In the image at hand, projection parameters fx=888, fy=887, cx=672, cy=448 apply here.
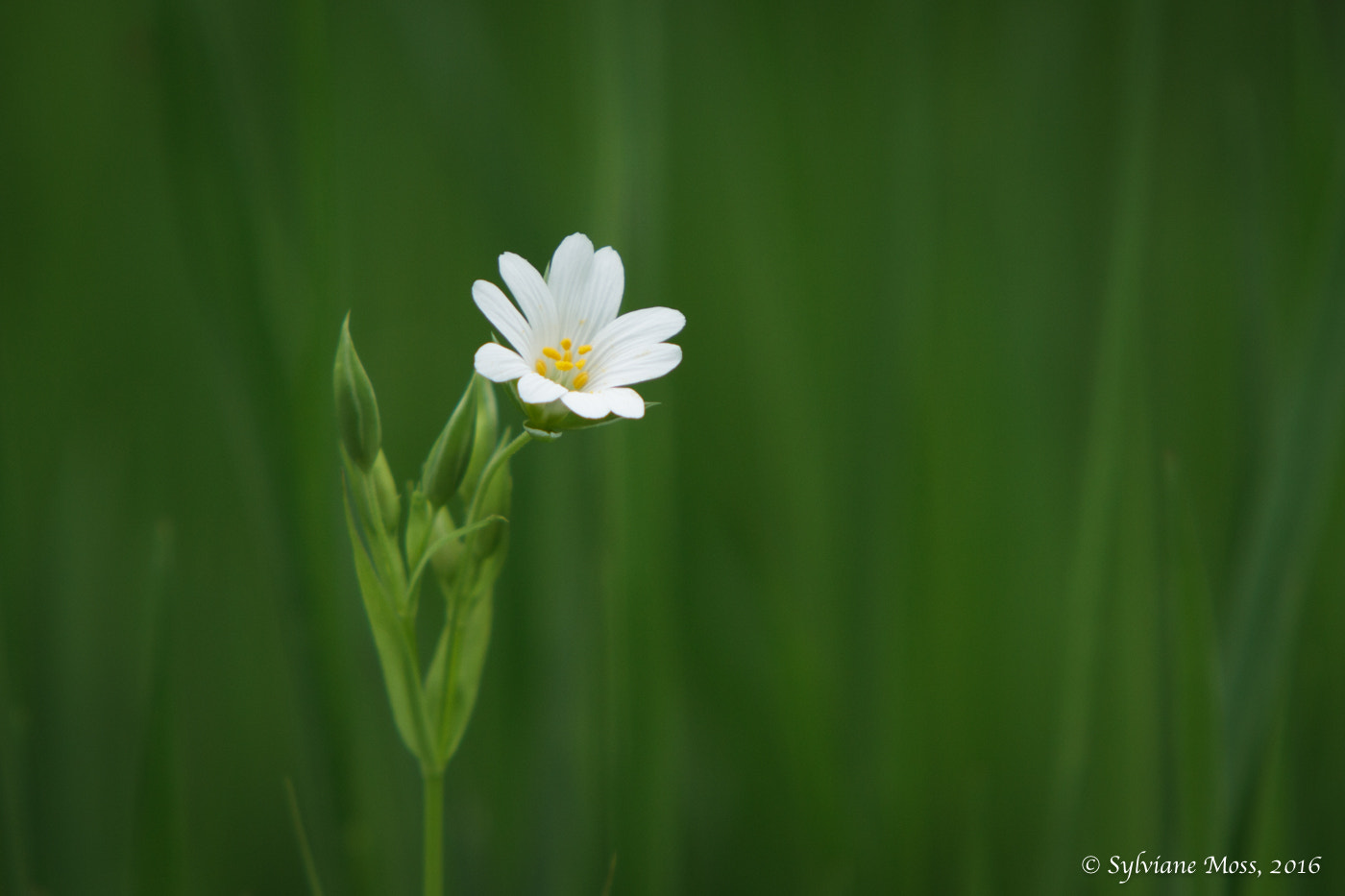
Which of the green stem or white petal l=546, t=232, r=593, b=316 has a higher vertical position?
white petal l=546, t=232, r=593, b=316

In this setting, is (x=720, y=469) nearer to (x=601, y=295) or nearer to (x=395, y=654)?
(x=601, y=295)

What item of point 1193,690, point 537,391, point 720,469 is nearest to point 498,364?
point 537,391

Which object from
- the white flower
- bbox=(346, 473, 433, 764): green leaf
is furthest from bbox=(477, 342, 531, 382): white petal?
bbox=(346, 473, 433, 764): green leaf

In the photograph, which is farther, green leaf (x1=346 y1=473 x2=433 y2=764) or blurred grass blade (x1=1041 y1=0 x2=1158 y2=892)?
blurred grass blade (x1=1041 y1=0 x2=1158 y2=892)

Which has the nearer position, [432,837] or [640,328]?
[432,837]

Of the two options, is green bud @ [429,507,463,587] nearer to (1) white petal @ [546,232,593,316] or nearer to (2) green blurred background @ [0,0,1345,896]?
(2) green blurred background @ [0,0,1345,896]

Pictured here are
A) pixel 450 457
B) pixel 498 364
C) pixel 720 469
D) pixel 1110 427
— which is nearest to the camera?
pixel 498 364
